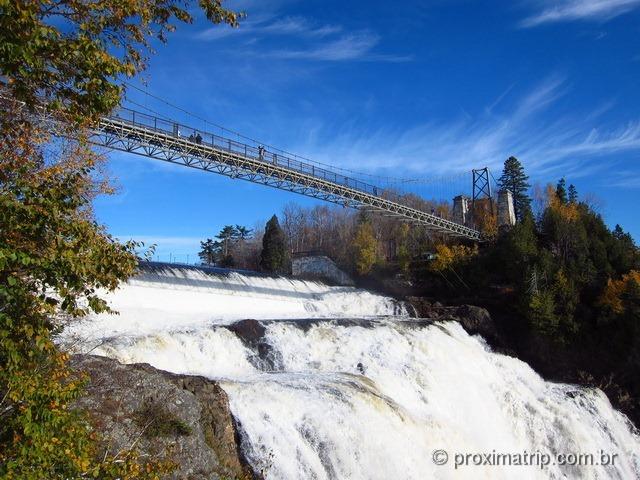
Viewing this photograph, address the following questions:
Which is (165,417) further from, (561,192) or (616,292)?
(561,192)

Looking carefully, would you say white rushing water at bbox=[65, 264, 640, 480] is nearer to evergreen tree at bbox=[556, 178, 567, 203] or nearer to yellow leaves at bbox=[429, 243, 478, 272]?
yellow leaves at bbox=[429, 243, 478, 272]

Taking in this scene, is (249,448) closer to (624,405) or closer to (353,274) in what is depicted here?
(624,405)

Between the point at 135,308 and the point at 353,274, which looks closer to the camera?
the point at 135,308

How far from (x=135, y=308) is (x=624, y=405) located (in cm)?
2380

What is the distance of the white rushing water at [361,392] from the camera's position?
11172 mm

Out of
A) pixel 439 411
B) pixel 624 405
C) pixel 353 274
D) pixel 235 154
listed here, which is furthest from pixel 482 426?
pixel 353 274

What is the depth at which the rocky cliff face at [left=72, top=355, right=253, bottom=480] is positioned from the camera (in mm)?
8367

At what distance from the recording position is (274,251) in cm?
5062

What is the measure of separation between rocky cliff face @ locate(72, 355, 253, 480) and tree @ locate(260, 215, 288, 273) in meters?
39.9

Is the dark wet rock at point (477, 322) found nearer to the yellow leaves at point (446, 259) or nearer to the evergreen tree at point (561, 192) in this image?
the yellow leaves at point (446, 259)

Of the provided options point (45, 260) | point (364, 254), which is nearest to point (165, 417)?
point (45, 260)

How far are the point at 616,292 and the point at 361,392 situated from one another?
81.5 ft

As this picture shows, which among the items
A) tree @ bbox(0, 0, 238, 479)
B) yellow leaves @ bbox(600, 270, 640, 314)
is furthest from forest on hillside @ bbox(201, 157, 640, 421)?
tree @ bbox(0, 0, 238, 479)

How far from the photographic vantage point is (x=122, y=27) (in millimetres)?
6543
